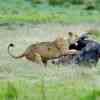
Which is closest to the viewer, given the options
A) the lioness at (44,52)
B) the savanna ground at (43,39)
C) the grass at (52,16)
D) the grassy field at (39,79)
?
the grassy field at (39,79)

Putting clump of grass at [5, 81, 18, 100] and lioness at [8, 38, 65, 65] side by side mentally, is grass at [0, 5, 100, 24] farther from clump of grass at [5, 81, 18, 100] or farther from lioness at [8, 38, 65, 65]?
clump of grass at [5, 81, 18, 100]

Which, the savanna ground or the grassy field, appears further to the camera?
the savanna ground

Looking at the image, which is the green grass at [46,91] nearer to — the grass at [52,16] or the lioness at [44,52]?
the lioness at [44,52]

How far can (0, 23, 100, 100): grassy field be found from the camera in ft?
22.0

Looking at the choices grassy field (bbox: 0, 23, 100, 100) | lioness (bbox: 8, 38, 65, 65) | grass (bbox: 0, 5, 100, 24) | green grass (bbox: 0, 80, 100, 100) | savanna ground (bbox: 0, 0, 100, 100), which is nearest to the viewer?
green grass (bbox: 0, 80, 100, 100)

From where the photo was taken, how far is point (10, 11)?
13.9m

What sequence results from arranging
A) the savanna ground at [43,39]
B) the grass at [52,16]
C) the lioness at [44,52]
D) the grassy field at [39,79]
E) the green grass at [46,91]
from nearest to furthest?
the green grass at [46,91] < the grassy field at [39,79] < the savanna ground at [43,39] < the lioness at [44,52] < the grass at [52,16]

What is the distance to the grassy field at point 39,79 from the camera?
6.70 m

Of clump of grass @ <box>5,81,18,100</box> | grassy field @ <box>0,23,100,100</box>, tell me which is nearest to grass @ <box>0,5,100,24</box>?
grassy field @ <box>0,23,100,100</box>

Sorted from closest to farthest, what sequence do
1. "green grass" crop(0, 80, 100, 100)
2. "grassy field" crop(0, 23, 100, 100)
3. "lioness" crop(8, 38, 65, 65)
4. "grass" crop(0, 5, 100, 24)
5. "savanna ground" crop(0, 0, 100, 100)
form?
"green grass" crop(0, 80, 100, 100), "grassy field" crop(0, 23, 100, 100), "savanna ground" crop(0, 0, 100, 100), "lioness" crop(8, 38, 65, 65), "grass" crop(0, 5, 100, 24)

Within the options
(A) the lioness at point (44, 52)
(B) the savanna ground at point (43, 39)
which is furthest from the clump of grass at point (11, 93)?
(A) the lioness at point (44, 52)

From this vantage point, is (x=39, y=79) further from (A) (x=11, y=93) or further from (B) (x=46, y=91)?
(A) (x=11, y=93)

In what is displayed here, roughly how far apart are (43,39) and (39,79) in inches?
122

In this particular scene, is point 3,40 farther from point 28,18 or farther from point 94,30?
point 28,18
